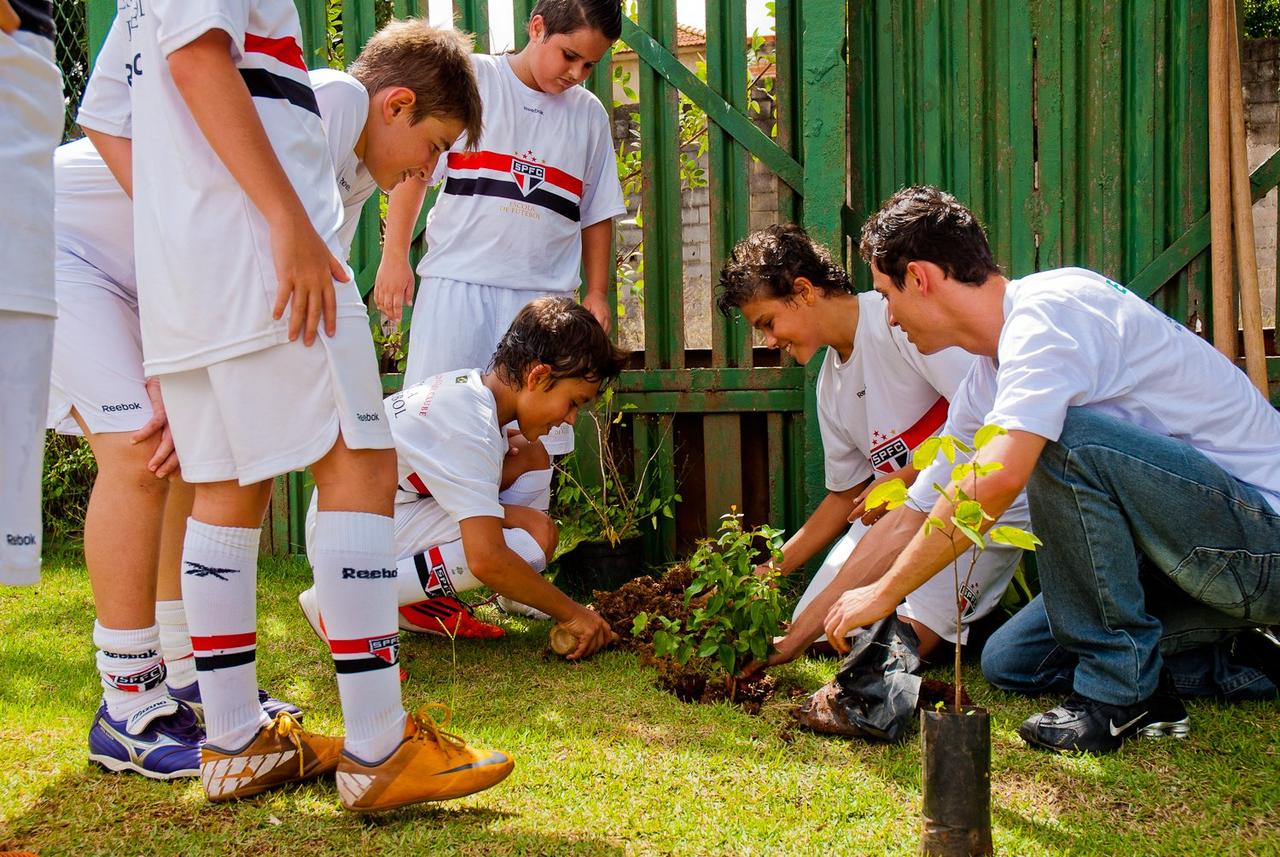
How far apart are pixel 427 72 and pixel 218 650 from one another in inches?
50.9

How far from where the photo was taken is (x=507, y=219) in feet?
12.2

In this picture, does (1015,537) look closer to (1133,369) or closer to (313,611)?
(1133,369)

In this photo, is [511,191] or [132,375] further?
[511,191]

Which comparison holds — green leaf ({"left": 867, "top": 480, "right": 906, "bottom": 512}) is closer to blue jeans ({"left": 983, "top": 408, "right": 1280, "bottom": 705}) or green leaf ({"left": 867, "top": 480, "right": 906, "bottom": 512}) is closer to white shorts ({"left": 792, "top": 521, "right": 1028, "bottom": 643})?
blue jeans ({"left": 983, "top": 408, "right": 1280, "bottom": 705})

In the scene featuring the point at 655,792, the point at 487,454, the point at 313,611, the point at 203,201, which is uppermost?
the point at 203,201

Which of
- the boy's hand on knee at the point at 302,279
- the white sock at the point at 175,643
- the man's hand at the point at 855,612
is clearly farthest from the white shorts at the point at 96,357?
the man's hand at the point at 855,612

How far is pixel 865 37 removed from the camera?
13.4 feet

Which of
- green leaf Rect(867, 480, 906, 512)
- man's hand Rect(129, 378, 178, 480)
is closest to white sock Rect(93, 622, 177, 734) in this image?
man's hand Rect(129, 378, 178, 480)

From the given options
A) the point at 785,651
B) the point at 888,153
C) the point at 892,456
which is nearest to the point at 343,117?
the point at 785,651

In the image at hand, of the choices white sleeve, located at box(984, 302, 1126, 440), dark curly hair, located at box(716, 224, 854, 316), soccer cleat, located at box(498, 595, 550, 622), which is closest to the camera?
white sleeve, located at box(984, 302, 1126, 440)

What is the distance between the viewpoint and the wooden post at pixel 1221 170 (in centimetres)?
360

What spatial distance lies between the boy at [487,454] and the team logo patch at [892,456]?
88 cm

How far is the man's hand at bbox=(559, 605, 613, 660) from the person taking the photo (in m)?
3.20

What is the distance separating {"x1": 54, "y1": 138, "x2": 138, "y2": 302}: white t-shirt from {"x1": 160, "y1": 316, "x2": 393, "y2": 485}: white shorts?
648 mm
